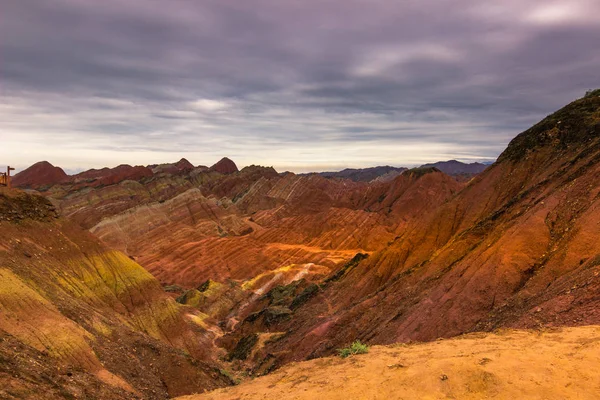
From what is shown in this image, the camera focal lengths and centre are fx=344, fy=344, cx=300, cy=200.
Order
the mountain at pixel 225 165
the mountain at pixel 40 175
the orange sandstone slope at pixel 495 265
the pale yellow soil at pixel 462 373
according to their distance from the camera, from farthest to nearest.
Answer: the mountain at pixel 225 165 < the mountain at pixel 40 175 < the orange sandstone slope at pixel 495 265 < the pale yellow soil at pixel 462 373

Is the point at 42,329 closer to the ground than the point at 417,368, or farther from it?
closer to the ground

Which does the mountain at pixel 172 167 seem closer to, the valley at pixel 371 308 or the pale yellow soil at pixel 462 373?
the valley at pixel 371 308

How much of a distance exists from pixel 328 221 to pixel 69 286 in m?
65.6

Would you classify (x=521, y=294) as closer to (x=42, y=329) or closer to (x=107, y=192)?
(x=42, y=329)

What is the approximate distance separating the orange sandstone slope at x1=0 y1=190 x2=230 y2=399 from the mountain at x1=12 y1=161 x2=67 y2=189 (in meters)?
152

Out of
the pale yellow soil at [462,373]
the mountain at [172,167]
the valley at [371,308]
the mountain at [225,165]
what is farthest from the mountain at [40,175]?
the pale yellow soil at [462,373]

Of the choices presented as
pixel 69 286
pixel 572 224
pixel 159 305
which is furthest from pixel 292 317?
pixel 572 224

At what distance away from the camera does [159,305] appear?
29.1 meters

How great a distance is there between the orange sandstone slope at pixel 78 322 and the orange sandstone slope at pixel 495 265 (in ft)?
26.7

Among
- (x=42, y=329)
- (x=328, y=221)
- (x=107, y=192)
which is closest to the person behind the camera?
(x=42, y=329)

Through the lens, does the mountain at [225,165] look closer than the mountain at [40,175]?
No

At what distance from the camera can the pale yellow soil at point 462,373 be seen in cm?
572

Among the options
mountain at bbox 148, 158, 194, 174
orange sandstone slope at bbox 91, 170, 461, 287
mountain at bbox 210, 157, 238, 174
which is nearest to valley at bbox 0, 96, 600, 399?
orange sandstone slope at bbox 91, 170, 461, 287

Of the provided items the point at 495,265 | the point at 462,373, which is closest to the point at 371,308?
the point at 495,265
